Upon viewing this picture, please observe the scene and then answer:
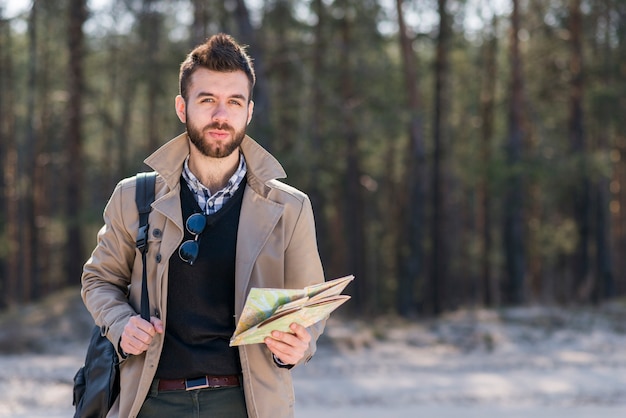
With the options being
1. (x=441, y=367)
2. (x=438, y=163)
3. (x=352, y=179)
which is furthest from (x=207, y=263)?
(x=352, y=179)

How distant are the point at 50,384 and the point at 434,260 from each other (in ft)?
45.7

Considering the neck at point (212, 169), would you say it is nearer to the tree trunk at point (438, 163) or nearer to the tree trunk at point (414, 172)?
the tree trunk at point (414, 172)

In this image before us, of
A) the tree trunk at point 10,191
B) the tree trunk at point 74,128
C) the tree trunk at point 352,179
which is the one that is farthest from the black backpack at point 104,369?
the tree trunk at point 10,191

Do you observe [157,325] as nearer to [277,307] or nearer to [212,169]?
[277,307]

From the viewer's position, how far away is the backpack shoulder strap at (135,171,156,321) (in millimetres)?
3052

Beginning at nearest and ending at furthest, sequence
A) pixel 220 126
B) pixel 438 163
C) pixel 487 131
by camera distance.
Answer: pixel 220 126
pixel 438 163
pixel 487 131

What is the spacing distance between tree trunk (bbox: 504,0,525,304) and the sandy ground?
9.72ft

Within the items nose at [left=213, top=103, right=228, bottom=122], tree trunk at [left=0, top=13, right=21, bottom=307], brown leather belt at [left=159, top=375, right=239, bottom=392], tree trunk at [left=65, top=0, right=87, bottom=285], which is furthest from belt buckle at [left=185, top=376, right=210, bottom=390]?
tree trunk at [left=0, top=13, right=21, bottom=307]

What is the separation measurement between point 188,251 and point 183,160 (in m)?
0.39

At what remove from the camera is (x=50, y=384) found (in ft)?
41.6

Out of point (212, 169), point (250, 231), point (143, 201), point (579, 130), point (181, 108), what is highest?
point (579, 130)

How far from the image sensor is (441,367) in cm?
1480

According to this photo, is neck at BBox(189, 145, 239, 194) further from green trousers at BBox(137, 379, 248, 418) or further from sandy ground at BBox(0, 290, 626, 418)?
sandy ground at BBox(0, 290, 626, 418)

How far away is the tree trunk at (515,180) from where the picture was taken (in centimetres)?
2338
